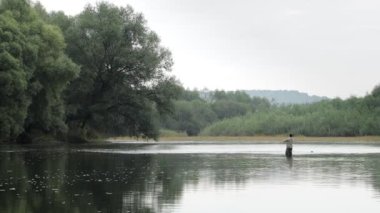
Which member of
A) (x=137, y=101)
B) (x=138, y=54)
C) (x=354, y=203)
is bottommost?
(x=354, y=203)

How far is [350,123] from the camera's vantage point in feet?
349

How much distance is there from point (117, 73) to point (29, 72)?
24.4 meters

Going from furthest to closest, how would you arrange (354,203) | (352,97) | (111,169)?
(352,97)
(111,169)
(354,203)

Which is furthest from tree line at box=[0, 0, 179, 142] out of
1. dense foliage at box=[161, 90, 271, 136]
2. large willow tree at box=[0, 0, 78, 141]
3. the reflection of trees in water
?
dense foliage at box=[161, 90, 271, 136]

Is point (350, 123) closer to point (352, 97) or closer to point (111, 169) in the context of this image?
point (352, 97)

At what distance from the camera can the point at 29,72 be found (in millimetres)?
54219

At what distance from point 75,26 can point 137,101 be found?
11011mm

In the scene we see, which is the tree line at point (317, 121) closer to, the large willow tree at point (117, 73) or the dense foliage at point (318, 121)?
the dense foliage at point (318, 121)

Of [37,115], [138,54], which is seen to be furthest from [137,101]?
[37,115]

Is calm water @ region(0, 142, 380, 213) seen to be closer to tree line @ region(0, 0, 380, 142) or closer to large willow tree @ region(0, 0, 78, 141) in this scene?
large willow tree @ region(0, 0, 78, 141)

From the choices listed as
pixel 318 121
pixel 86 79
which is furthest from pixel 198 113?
pixel 86 79

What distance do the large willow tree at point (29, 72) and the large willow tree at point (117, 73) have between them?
8906mm

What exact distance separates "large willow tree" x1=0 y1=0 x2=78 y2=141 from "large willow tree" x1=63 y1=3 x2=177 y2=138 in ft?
29.2

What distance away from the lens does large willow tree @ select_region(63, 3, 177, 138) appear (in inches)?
2972
